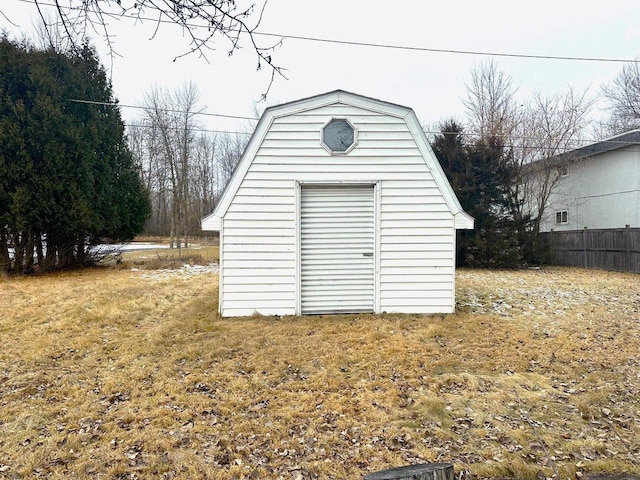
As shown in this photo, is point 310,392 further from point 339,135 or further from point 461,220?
point 339,135

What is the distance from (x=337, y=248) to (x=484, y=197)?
998 cm

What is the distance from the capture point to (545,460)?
112 inches

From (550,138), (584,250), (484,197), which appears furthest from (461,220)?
(550,138)

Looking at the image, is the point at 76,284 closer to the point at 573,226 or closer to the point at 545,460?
the point at 545,460

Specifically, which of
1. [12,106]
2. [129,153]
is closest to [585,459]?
[12,106]

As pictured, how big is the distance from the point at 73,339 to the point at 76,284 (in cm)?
442

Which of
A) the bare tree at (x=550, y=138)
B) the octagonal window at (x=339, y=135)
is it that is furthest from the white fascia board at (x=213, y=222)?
the bare tree at (x=550, y=138)

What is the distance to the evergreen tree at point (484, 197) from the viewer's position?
14164 mm

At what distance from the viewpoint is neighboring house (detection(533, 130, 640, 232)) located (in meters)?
14.5

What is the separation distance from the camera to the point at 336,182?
6.61 metres

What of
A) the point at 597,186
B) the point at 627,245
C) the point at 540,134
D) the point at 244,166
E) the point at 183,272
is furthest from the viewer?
the point at 540,134

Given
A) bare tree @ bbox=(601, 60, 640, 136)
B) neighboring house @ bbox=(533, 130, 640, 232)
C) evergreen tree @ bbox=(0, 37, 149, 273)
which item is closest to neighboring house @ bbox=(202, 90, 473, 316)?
evergreen tree @ bbox=(0, 37, 149, 273)

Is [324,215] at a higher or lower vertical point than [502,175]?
lower

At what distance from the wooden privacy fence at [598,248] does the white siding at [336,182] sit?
10.6 metres
